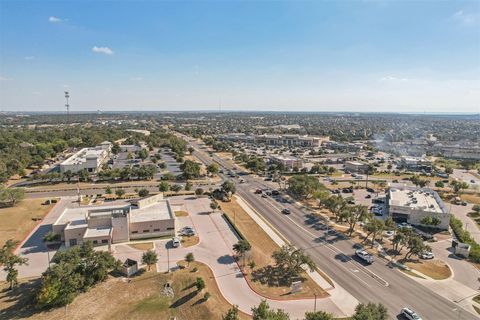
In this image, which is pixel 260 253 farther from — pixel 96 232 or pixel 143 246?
pixel 96 232

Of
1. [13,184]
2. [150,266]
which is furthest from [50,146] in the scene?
[150,266]

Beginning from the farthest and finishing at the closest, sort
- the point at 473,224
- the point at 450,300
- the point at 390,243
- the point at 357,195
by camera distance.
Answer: the point at 357,195, the point at 473,224, the point at 390,243, the point at 450,300

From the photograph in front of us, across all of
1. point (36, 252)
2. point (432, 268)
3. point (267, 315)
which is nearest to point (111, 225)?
point (36, 252)

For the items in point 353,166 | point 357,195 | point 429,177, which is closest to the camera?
point 357,195

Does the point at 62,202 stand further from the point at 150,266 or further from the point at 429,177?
the point at 429,177

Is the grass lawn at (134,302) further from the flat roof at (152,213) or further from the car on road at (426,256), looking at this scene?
the car on road at (426,256)

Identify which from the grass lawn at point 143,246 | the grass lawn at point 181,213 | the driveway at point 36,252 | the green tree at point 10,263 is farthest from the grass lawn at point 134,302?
the grass lawn at point 181,213

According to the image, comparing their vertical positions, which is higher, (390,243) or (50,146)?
(50,146)

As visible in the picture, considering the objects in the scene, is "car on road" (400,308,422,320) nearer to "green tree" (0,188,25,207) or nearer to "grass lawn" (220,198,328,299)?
"grass lawn" (220,198,328,299)

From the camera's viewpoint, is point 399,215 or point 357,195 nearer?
point 399,215
